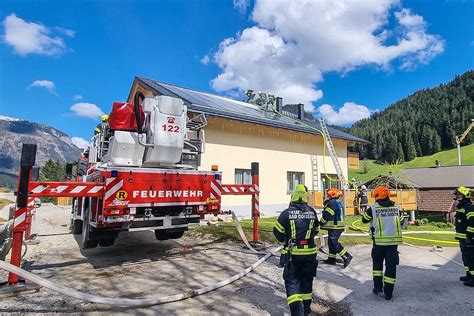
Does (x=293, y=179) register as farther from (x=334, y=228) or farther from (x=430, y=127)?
(x=430, y=127)

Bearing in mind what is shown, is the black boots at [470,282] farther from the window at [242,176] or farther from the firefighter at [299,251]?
the window at [242,176]

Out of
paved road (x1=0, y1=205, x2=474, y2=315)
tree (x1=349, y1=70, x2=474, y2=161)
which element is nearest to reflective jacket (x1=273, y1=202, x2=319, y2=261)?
paved road (x1=0, y1=205, x2=474, y2=315)

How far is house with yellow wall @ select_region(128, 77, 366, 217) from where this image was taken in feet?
47.5

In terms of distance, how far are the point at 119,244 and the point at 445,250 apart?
8.63 meters

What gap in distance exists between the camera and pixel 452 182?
21.5 m

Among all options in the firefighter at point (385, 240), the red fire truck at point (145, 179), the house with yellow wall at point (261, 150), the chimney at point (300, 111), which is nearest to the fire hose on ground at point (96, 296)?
the red fire truck at point (145, 179)

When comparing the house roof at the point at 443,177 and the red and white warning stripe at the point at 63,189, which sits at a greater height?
the house roof at the point at 443,177

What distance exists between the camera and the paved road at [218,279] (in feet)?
13.2

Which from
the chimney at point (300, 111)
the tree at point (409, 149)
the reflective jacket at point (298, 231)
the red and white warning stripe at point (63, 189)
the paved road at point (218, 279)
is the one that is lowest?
the paved road at point (218, 279)

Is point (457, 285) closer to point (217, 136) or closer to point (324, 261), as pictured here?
point (324, 261)

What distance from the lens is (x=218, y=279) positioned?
5223 mm

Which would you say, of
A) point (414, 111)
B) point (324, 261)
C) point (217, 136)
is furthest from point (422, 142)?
point (324, 261)

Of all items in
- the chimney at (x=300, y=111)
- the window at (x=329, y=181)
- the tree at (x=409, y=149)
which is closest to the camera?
the window at (x=329, y=181)

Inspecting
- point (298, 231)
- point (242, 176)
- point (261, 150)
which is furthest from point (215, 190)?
point (261, 150)
